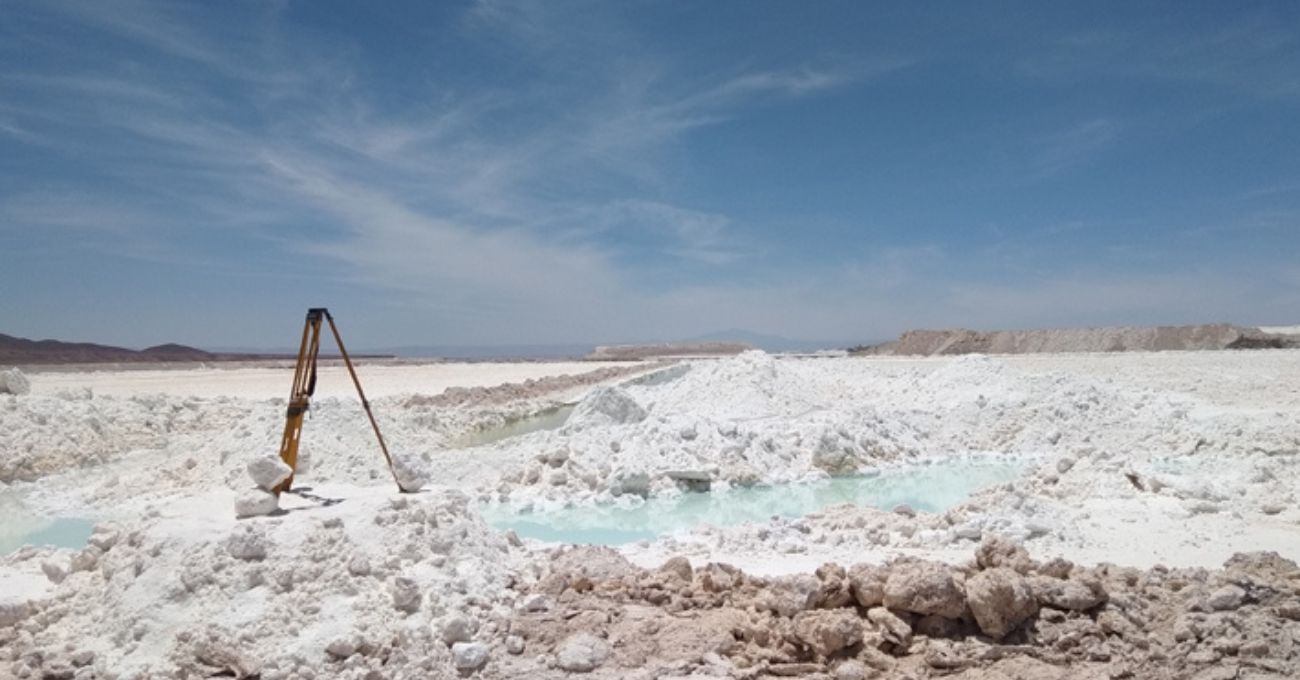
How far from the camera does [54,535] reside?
9.59m

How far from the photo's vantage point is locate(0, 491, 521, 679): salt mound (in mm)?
4449

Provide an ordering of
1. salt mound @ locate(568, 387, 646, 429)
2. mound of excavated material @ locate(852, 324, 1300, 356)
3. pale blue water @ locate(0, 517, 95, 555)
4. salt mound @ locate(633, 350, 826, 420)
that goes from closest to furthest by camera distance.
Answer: pale blue water @ locate(0, 517, 95, 555)
salt mound @ locate(568, 387, 646, 429)
salt mound @ locate(633, 350, 826, 420)
mound of excavated material @ locate(852, 324, 1300, 356)

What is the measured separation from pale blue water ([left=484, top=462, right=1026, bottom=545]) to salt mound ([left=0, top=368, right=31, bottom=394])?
36.6 feet

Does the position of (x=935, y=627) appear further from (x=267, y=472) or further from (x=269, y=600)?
(x=267, y=472)

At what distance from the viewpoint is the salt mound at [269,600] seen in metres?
4.45

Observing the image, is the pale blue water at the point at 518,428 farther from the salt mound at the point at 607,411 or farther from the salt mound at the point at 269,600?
the salt mound at the point at 269,600

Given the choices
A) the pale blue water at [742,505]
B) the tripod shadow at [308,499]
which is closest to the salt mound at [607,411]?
the pale blue water at [742,505]

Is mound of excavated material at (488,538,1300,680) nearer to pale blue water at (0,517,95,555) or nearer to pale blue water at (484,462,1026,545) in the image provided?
pale blue water at (484,462,1026,545)

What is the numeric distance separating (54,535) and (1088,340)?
4125 cm

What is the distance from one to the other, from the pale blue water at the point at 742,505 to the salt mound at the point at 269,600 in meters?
3.65

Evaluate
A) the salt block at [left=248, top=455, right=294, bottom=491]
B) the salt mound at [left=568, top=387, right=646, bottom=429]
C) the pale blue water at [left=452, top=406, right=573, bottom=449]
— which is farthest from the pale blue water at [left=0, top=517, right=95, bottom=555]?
the salt mound at [left=568, top=387, right=646, bottom=429]

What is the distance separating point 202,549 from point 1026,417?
13639 mm

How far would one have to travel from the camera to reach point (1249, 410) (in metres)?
13.3

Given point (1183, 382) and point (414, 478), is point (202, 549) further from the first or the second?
point (1183, 382)
